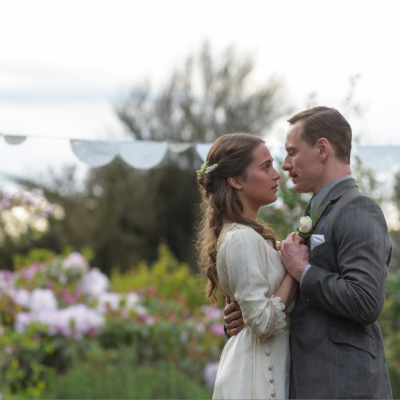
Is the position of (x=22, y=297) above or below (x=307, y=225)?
below

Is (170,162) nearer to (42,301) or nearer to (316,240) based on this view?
(42,301)

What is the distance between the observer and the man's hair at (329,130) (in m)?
2.22

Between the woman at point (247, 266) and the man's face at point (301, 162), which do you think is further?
the man's face at point (301, 162)

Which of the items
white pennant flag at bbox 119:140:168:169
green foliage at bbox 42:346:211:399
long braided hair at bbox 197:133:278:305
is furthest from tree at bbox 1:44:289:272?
long braided hair at bbox 197:133:278:305

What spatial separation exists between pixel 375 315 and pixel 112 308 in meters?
4.77

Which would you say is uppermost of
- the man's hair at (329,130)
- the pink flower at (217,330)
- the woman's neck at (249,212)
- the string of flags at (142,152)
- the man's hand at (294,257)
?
the string of flags at (142,152)

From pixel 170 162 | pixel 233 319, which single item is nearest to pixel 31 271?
pixel 233 319

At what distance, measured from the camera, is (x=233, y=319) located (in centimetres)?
231

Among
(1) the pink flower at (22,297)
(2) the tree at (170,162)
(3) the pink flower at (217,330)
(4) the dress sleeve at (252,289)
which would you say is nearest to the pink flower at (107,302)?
(1) the pink flower at (22,297)

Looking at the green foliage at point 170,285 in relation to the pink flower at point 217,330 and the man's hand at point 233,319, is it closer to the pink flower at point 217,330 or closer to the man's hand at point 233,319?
the pink flower at point 217,330

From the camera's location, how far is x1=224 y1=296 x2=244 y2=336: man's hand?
2.29m

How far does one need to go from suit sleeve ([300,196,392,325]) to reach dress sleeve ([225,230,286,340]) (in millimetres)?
162

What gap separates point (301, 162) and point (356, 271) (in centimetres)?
61

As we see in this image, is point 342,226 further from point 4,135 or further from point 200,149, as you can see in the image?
point 4,135
